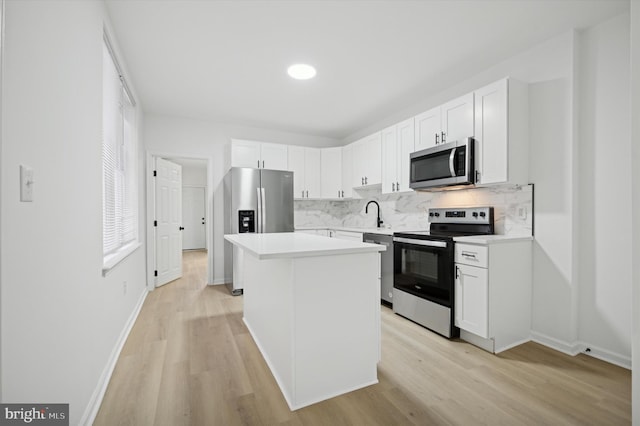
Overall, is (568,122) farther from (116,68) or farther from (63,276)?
(116,68)

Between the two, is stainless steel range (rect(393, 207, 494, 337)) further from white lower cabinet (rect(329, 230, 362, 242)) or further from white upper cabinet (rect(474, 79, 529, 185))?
white lower cabinet (rect(329, 230, 362, 242))

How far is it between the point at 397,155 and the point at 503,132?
134 centimetres

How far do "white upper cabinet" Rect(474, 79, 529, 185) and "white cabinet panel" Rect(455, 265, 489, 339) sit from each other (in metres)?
0.82

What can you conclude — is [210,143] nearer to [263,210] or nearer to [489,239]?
[263,210]

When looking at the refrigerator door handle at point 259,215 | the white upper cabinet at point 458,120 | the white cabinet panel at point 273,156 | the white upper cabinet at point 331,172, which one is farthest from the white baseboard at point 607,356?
the white cabinet panel at point 273,156

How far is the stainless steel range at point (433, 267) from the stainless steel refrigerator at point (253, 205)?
1881 millimetres

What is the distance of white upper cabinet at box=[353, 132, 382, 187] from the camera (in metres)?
4.11

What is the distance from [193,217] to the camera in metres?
9.13

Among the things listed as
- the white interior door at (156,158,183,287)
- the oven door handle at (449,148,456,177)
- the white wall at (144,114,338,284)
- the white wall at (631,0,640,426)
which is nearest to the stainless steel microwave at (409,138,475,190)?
the oven door handle at (449,148,456,177)

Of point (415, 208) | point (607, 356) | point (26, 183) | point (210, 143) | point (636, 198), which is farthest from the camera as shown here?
point (210, 143)

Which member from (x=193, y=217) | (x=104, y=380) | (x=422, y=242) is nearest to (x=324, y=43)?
(x=422, y=242)

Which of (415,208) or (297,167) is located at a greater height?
(297,167)

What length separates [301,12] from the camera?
213cm

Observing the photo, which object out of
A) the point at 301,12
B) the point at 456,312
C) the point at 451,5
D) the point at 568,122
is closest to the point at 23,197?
the point at 301,12
